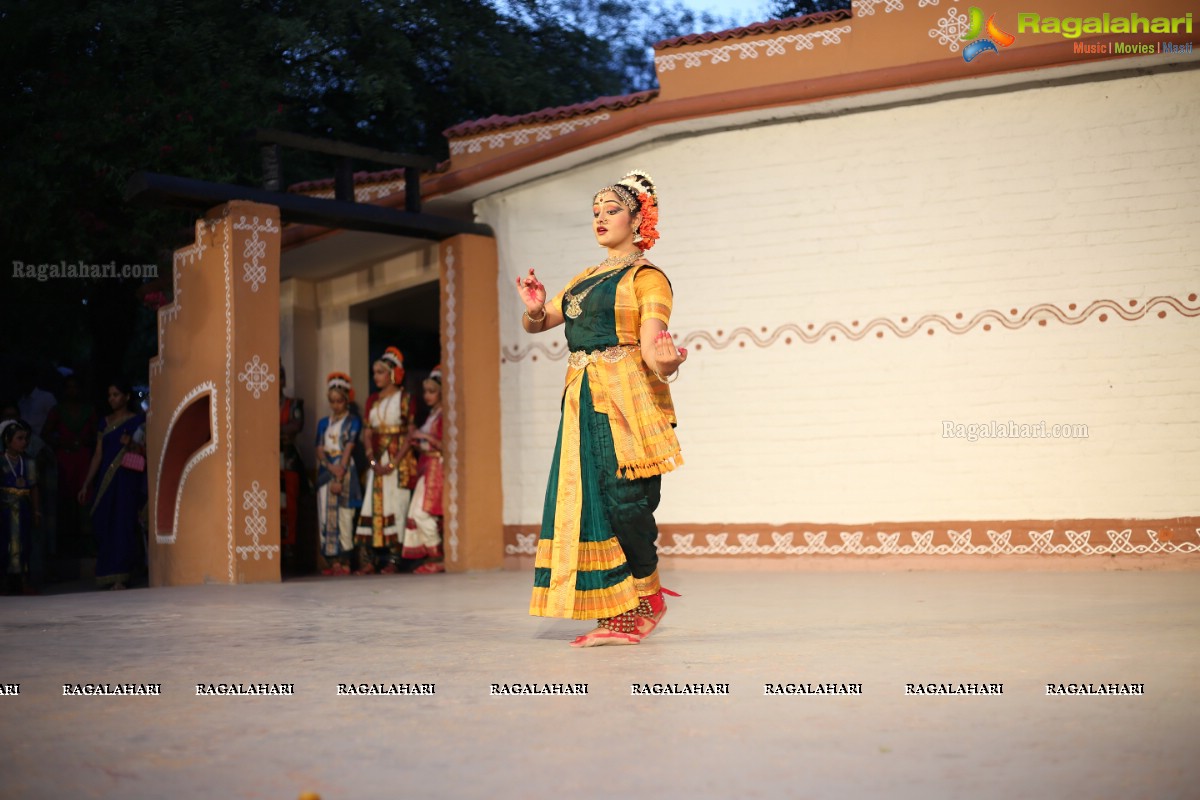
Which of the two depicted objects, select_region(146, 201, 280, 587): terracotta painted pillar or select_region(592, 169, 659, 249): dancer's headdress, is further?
select_region(146, 201, 280, 587): terracotta painted pillar

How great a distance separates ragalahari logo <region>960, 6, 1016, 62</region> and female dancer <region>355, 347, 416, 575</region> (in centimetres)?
535

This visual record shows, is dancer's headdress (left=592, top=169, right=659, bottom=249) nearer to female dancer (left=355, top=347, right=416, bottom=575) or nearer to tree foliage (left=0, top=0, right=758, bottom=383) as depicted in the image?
female dancer (left=355, top=347, right=416, bottom=575)

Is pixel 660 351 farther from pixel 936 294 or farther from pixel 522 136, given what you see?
pixel 522 136

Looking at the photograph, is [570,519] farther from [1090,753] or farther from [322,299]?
[322,299]

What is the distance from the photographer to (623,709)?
3.77 meters

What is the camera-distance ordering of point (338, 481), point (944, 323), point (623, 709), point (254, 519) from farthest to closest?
point (338, 481), point (254, 519), point (944, 323), point (623, 709)

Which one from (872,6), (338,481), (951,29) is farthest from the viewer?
(338,481)

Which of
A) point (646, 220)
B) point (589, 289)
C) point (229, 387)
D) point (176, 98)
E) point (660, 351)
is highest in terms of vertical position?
point (176, 98)

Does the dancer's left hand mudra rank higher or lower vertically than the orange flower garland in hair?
lower

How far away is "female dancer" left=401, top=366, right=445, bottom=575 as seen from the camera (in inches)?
424

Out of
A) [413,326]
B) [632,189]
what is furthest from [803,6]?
[632,189]

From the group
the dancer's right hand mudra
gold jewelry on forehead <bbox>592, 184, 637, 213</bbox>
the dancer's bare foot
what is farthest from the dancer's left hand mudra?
the dancer's bare foot

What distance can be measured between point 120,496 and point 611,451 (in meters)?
7.49

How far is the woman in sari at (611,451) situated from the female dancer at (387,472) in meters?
5.64
